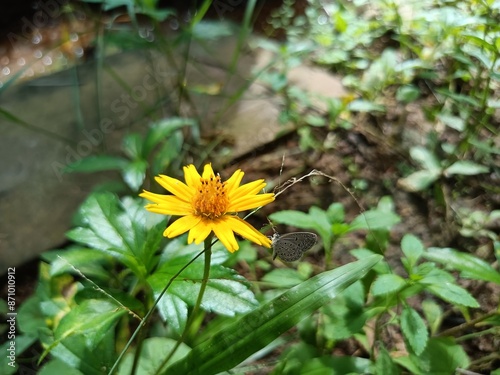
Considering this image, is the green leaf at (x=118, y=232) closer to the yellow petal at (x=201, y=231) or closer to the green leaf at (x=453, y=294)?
the yellow petal at (x=201, y=231)

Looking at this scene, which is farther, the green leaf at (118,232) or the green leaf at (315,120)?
the green leaf at (315,120)

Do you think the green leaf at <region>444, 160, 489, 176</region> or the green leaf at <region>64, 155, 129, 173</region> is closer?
the green leaf at <region>64, 155, 129, 173</region>

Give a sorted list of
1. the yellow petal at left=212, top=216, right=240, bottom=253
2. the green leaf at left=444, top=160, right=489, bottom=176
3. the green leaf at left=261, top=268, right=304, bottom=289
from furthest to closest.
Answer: the green leaf at left=444, top=160, right=489, bottom=176 < the green leaf at left=261, top=268, right=304, bottom=289 < the yellow petal at left=212, top=216, right=240, bottom=253

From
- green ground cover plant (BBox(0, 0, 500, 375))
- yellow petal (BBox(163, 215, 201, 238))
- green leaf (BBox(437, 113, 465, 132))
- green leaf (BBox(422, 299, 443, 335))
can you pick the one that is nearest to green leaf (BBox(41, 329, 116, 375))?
green ground cover plant (BBox(0, 0, 500, 375))

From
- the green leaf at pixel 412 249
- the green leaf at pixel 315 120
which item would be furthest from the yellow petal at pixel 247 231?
the green leaf at pixel 315 120

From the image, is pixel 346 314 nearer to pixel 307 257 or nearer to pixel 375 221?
pixel 375 221

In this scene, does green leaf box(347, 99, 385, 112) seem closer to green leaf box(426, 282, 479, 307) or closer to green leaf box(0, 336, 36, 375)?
green leaf box(426, 282, 479, 307)

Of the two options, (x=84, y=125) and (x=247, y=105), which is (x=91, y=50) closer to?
(x=84, y=125)
